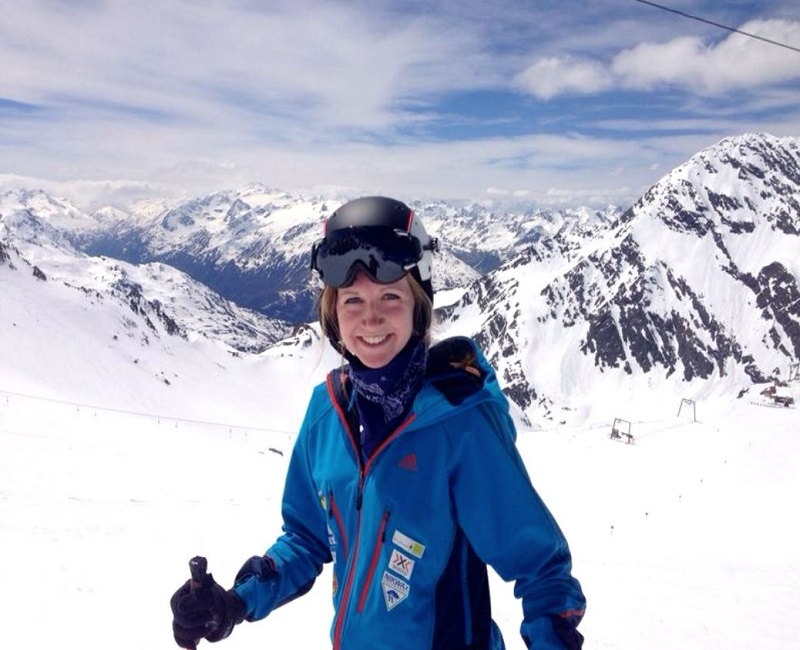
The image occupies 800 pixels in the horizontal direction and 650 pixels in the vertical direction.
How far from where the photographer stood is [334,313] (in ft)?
12.5

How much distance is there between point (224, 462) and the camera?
29.8 m

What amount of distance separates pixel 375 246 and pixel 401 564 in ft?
6.15

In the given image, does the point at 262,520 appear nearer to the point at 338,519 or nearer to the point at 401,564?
the point at 338,519

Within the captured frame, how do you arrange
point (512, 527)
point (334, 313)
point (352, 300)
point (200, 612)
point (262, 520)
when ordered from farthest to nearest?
point (262, 520) → point (334, 313) → point (200, 612) → point (352, 300) → point (512, 527)

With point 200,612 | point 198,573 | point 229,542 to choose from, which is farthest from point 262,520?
point 198,573

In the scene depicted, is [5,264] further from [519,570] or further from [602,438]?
[519,570]

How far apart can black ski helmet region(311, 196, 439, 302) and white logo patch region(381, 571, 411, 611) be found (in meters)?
1.69

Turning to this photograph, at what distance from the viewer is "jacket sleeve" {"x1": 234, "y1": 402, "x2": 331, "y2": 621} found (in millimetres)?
3945

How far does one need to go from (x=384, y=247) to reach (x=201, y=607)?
8.45 feet

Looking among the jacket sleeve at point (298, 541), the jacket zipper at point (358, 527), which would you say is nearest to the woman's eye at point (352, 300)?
the jacket zipper at point (358, 527)

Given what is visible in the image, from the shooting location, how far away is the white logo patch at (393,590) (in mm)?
3205

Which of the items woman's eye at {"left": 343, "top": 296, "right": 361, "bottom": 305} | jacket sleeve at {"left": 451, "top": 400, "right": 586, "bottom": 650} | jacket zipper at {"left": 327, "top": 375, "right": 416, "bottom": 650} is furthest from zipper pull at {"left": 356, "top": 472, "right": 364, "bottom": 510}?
woman's eye at {"left": 343, "top": 296, "right": 361, "bottom": 305}

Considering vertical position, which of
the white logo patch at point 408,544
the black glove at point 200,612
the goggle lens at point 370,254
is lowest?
the black glove at point 200,612

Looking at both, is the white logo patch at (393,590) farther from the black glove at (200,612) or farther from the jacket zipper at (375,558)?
the black glove at (200,612)
